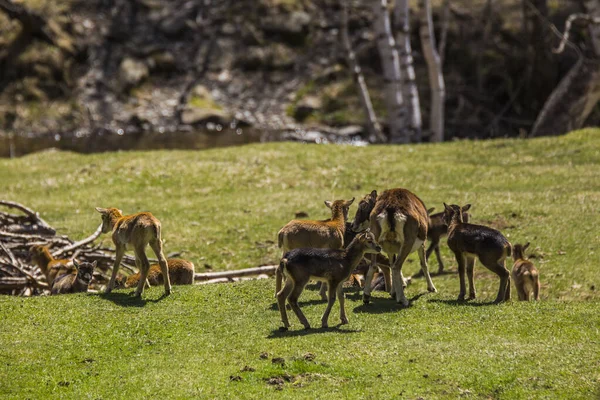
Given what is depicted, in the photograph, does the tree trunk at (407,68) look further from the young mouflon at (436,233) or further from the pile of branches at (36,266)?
the pile of branches at (36,266)

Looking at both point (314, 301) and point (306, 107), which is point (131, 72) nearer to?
point (306, 107)

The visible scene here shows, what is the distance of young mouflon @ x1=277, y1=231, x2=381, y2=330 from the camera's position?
13008mm

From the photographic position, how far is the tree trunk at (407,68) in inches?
1428

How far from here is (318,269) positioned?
13.1 metres

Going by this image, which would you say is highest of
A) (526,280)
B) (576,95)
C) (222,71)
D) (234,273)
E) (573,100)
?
(222,71)

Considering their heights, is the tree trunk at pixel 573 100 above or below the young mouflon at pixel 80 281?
above

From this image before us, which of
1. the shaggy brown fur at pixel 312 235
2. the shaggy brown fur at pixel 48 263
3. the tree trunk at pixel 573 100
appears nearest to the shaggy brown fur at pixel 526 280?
the shaggy brown fur at pixel 312 235

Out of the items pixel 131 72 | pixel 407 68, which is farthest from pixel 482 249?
pixel 131 72

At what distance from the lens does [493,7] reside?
185 ft

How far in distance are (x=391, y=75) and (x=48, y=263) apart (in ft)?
68.5

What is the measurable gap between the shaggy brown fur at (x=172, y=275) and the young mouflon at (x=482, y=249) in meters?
5.27

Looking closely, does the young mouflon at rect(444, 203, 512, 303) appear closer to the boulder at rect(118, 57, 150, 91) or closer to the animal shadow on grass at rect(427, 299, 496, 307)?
the animal shadow on grass at rect(427, 299, 496, 307)

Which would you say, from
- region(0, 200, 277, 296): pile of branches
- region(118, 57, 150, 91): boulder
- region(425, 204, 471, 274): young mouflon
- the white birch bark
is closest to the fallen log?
region(0, 200, 277, 296): pile of branches

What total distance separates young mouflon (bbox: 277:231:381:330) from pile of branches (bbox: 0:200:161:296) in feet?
19.0
